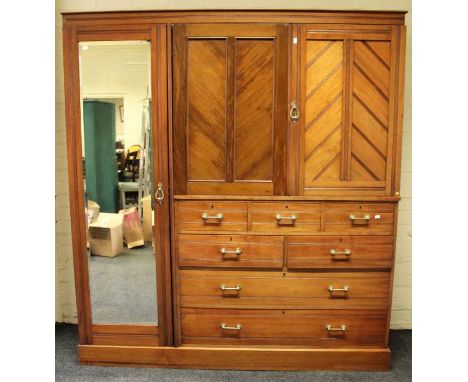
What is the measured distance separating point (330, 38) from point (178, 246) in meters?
1.61

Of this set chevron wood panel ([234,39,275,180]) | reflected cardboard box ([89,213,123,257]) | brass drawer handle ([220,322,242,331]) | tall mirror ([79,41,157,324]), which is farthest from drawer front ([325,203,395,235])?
reflected cardboard box ([89,213,123,257])

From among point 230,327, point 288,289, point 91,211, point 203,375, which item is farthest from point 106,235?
point 288,289

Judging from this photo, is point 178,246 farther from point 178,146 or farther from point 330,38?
point 330,38

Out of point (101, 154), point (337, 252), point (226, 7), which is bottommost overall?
point (337, 252)

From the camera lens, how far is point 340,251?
244 cm

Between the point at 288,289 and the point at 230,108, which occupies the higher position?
the point at 230,108

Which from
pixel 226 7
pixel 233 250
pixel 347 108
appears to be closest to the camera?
pixel 347 108

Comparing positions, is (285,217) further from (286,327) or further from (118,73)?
(118,73)

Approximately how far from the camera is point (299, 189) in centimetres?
241

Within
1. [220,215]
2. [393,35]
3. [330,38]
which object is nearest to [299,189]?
[220,215]

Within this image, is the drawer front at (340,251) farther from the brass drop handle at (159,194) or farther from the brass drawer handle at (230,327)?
the brass drop handle at (159,194)

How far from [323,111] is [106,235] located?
1.62 metres
